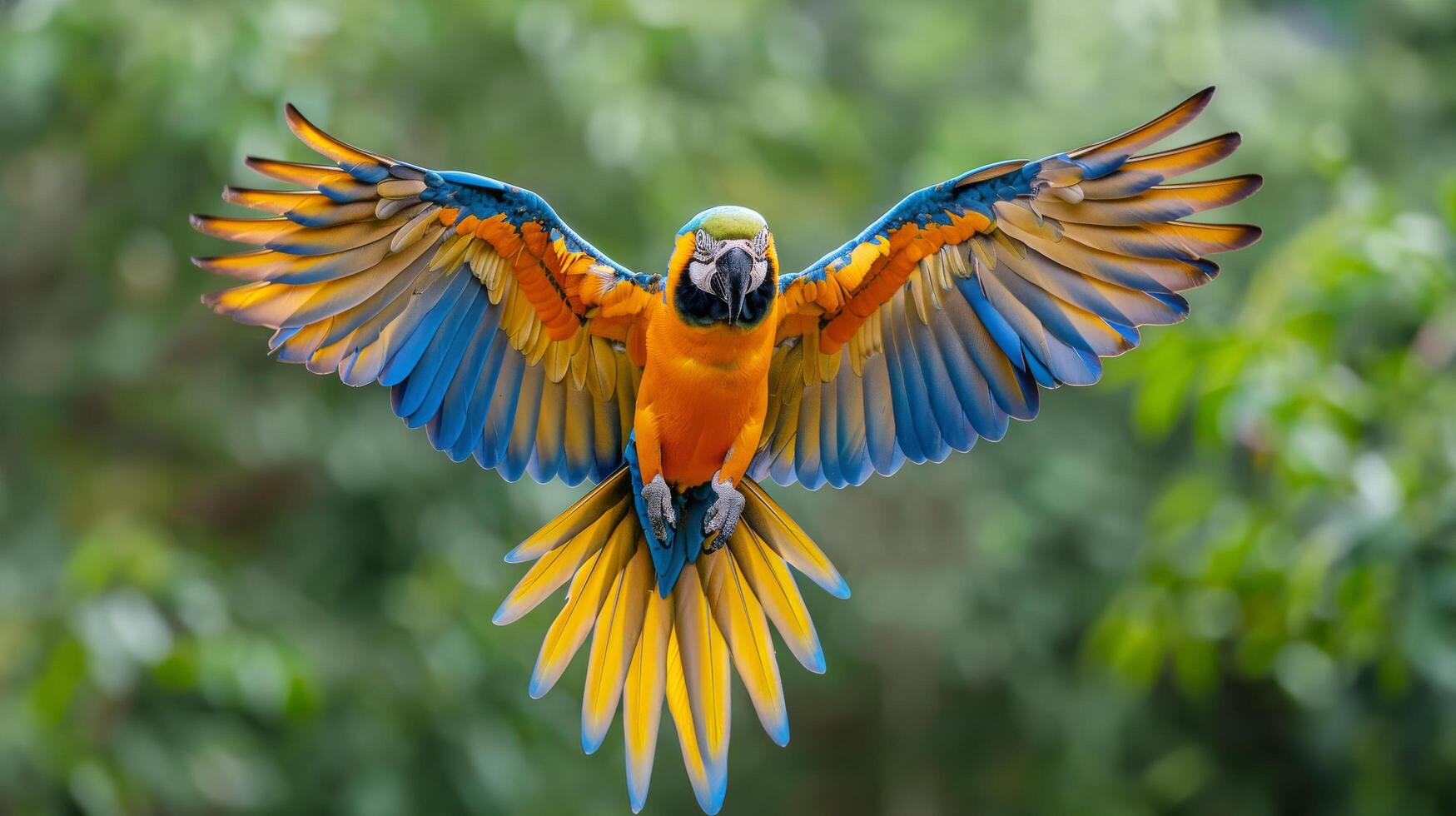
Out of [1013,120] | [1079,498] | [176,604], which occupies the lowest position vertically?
[176,604]

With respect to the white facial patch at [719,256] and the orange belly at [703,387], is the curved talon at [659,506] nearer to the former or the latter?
the orange belly at [703,387]

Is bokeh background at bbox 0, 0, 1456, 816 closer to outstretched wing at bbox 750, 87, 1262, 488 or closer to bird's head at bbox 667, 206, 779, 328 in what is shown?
outstretched wing at bbox 750, 87, 1262, 488

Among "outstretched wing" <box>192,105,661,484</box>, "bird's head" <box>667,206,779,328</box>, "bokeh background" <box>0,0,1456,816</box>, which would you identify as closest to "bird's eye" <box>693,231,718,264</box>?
"bird's head" <box>667,206,779,328</box>

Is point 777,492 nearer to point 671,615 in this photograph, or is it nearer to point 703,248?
point 671,615

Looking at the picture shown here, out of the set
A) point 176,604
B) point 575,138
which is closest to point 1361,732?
point 575,138

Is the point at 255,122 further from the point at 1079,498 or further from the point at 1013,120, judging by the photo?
the point at 1079,498

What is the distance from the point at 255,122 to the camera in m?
3.12

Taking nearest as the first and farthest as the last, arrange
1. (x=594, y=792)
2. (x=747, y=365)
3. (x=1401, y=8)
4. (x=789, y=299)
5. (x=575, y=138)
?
(x=747, y=365)
(x=789, y=299)
(x=575, y=138)
(x=1401, y=8)
(x=594, y=792)

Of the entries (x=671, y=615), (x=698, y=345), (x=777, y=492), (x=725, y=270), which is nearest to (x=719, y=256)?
(x=725, y=270)

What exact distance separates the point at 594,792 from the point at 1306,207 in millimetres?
3694

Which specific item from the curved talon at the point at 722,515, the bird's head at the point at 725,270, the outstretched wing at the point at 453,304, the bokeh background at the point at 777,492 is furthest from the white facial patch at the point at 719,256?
the bokeh background at the point at 777,492

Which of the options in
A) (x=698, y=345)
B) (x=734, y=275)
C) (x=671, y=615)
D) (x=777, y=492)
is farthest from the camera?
(x=777, y=492)

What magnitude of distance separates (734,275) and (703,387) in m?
0.19

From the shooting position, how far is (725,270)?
1.58 metres
